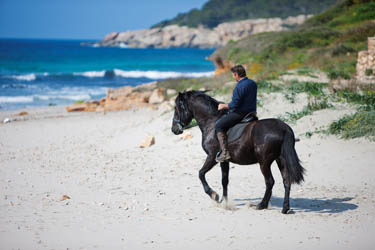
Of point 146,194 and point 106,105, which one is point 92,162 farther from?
point 106,105

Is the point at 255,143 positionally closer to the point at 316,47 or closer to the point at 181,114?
the point at 181,114

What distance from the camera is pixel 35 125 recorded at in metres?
20.1

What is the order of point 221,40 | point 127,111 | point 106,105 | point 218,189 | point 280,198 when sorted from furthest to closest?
point 221,40 < point 106,105 < point 127,111 < point 218,189 < point 280,198

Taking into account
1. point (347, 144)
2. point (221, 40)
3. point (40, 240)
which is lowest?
point (40, 240)

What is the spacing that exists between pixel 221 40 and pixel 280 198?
549ft

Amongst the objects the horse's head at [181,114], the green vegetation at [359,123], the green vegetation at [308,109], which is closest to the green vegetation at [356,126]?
the green vegetation at [359,123]

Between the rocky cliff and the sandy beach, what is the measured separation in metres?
138

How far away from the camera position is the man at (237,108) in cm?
764

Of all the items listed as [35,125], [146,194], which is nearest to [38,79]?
[35,125]

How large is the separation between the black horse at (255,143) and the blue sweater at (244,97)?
1.09 ft

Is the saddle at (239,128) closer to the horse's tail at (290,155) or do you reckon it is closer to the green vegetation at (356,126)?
the horse's tail at (290,155)

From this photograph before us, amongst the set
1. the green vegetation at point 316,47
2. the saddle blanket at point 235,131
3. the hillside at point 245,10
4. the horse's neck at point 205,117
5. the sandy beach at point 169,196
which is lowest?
the sandy beach at point 169,196

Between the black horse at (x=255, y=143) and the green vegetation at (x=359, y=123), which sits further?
the green vegetation at (x=359, y=123)

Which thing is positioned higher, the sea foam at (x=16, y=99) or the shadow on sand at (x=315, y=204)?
the sea foam at (x=16, y=99)
